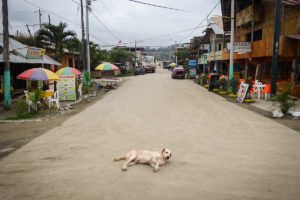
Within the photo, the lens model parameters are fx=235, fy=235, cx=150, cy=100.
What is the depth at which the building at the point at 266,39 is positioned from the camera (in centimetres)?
1362

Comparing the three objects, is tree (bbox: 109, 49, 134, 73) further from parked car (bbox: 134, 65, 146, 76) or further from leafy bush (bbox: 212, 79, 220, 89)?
leafy bush (bbox: 212, 79, 220, 89)

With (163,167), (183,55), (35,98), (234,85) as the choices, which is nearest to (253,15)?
(234,85)

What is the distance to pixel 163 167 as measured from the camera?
4.73 metres

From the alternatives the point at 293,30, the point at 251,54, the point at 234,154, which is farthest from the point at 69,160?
the point at 251,54

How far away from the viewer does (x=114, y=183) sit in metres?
4.09

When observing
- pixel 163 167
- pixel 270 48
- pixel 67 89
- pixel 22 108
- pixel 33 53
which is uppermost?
pixel 270 48

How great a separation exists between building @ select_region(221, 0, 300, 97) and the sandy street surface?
772 cm

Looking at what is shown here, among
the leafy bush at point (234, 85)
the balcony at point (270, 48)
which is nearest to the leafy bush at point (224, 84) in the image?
Answer: the leafy bush at point (234, 85)

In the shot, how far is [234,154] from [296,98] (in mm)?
9803

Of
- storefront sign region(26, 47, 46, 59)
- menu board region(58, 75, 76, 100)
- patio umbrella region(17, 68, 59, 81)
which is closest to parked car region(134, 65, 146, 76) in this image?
menu board region(58, 75, 76, 100)

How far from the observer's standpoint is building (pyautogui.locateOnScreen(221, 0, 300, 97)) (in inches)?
536

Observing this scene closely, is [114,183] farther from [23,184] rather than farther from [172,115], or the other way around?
[172,115]

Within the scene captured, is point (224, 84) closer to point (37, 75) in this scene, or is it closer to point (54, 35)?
point (37, 75)

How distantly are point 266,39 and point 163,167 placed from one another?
13.9 meters
